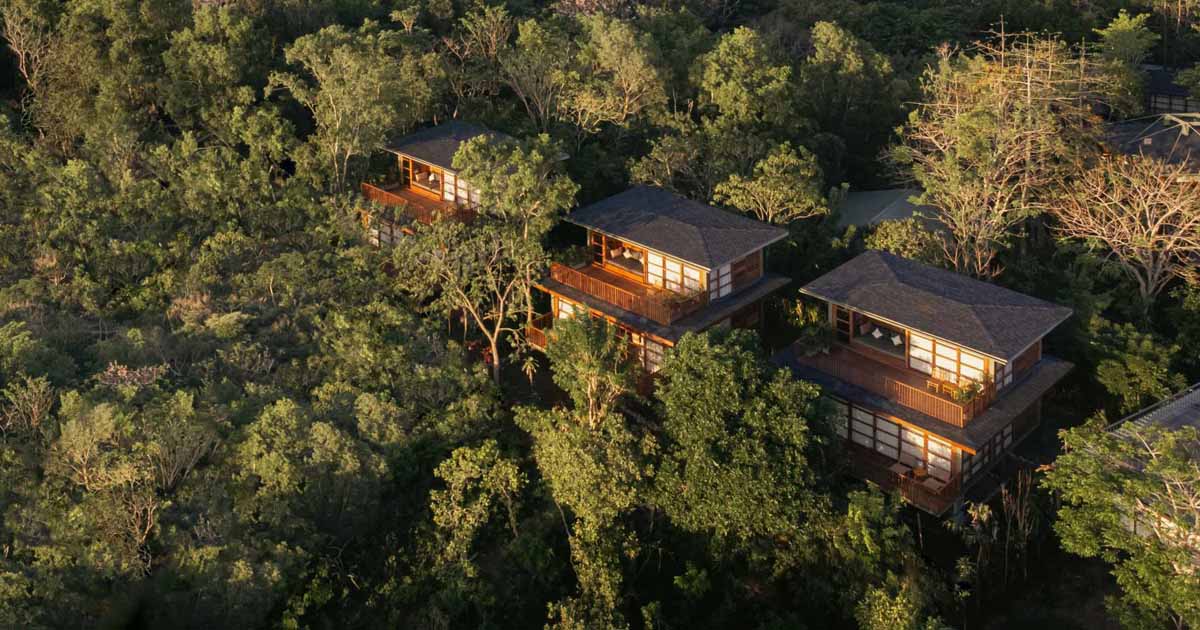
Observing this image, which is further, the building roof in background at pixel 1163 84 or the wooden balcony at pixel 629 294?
the building roof in background at pixel 1163 84

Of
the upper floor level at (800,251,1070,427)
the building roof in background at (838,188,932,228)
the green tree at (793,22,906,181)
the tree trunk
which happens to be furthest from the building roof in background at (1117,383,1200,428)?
the green tree at (793,22,906,181)

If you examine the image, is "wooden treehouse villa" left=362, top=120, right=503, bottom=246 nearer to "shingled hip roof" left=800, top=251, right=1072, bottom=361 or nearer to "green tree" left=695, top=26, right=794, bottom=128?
"green tree" left=695, top=26, right=794, bottom=128

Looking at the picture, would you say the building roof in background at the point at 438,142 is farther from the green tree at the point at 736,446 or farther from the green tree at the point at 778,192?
the green tree at the point at 736,446

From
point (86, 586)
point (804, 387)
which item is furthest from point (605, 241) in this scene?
point (86, 586)

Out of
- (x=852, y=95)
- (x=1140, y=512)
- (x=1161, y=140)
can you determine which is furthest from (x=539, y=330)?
(x=1161, y=140)

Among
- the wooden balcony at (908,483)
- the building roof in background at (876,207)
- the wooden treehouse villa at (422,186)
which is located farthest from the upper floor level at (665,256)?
the building roof in background at (876,207)

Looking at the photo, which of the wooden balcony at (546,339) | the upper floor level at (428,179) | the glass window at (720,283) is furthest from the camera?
the upper floor level at (428,179)

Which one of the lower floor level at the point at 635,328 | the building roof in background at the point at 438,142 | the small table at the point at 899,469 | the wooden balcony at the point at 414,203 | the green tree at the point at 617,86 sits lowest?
the small table at the point at 899,469
